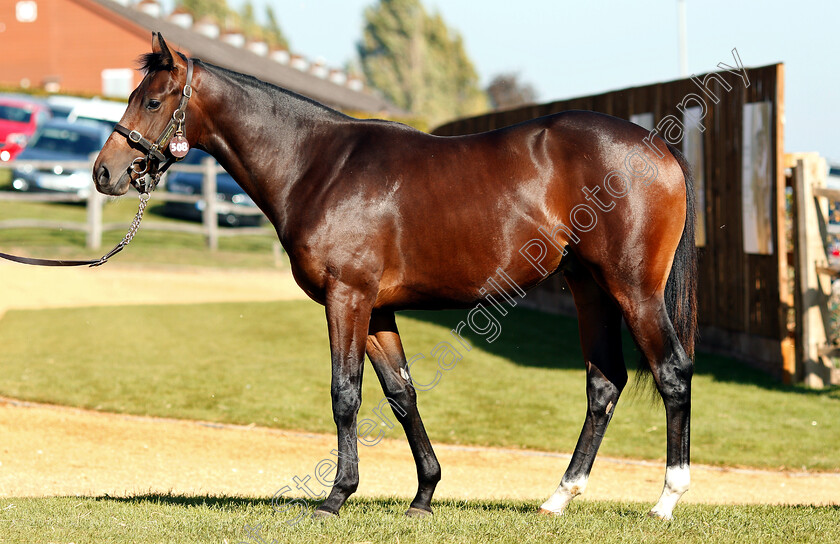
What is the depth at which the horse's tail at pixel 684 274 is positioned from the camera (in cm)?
469

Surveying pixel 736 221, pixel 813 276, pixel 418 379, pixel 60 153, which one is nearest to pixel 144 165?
pixel 418 379

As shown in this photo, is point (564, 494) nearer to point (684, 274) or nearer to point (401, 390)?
point (401, 390)

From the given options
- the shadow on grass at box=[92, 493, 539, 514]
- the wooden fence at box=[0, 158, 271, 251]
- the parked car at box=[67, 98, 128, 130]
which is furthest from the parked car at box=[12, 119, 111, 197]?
the shadow on grass at box=[92, 493, 539, 514]

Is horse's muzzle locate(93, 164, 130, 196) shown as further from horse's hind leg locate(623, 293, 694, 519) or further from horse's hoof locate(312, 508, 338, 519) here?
horse's hind leg locate(623, 293, 694, 519)

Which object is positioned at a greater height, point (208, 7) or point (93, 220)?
point (208, 7)

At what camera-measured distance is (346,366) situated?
14.3 feet

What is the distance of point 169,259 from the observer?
706 inches

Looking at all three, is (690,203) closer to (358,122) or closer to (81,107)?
(358,122)

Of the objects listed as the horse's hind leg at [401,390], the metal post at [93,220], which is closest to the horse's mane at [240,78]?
the horse's hind leg at [401,390]

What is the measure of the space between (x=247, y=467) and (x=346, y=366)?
2810mm

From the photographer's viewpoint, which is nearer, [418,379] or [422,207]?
[422,207]

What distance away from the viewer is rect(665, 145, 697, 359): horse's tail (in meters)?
4.69

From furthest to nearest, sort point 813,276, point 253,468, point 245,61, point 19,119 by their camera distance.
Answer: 1. point 245,61
2. point 19,119
3. point 813,276
4. point 253,468

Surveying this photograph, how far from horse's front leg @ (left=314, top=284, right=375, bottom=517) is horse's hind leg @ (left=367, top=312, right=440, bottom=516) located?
0.89 ft
